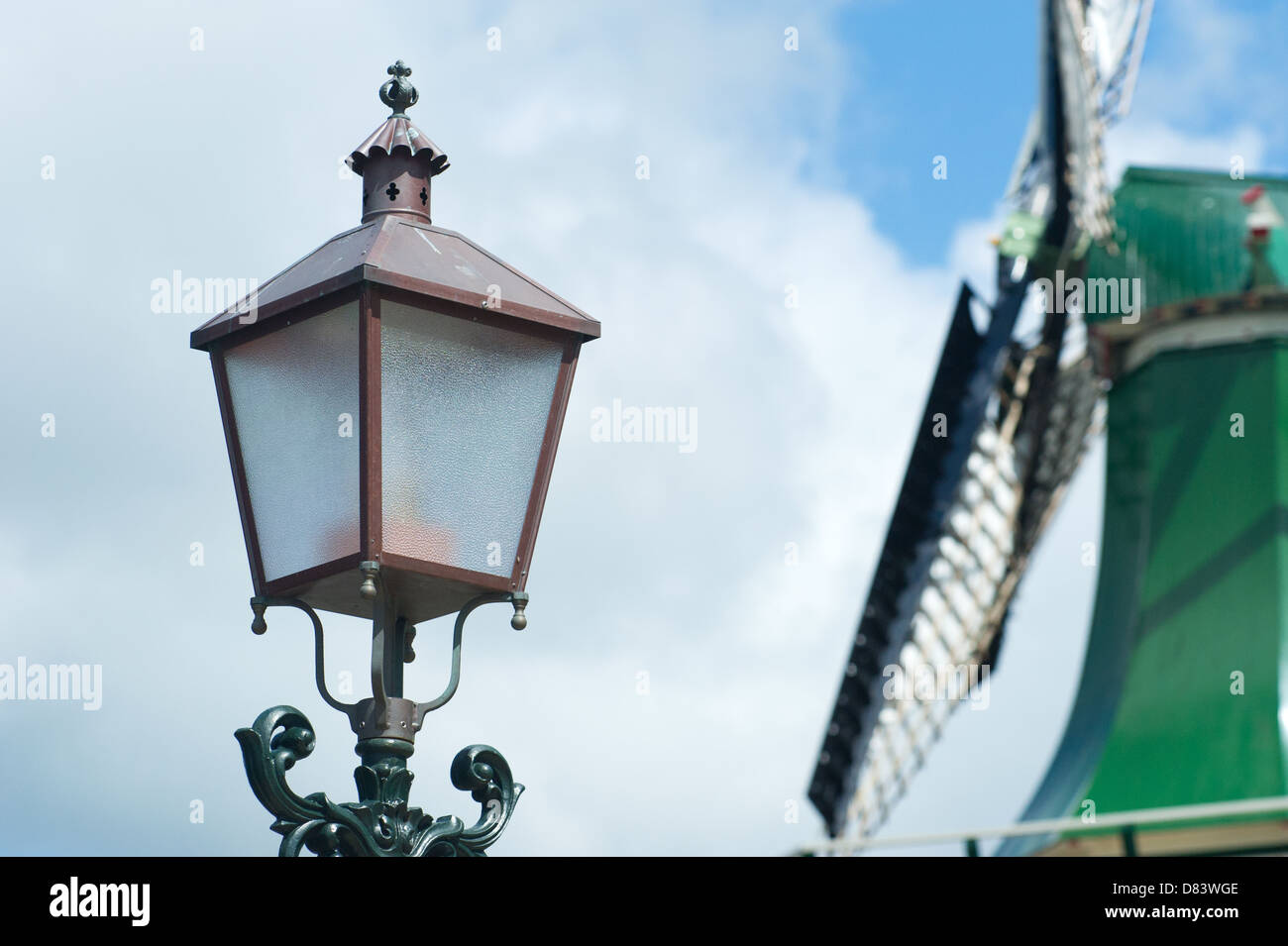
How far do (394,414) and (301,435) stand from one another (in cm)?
24

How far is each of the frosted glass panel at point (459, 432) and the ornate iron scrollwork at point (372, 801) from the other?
15.6 inches

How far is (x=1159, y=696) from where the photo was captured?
1571 centimetres

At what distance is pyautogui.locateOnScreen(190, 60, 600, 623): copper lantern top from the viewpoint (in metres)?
4.31

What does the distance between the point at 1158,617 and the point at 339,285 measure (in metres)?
12.7

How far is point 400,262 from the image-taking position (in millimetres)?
4395

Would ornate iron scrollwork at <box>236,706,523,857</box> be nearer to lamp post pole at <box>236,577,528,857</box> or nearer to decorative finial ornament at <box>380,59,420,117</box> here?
lamp post pole at <box>236,577,528,857</box>

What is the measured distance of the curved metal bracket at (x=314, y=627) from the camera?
4.34 m

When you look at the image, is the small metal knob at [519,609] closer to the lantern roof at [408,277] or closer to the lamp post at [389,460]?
the lamp post at [389,460]

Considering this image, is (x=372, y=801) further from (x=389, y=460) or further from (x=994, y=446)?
(x=994, y=446)
